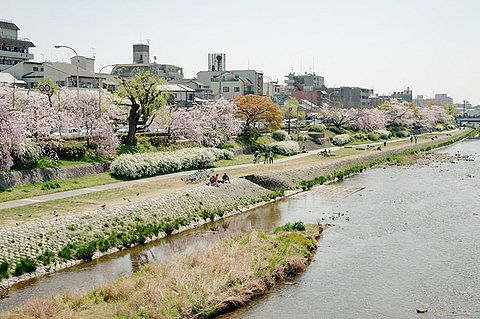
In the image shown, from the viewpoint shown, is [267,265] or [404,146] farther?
[404,146]

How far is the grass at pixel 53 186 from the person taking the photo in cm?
3413

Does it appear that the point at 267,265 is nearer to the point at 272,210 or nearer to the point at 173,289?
the point at 173,289

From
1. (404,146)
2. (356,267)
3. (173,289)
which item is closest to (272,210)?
(356,267)

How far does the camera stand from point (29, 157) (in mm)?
38688

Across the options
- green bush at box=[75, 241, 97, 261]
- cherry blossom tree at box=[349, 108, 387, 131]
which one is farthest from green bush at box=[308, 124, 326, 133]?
green bush at box=[75, 241, 97, 261]

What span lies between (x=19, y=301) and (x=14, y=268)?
121 inches

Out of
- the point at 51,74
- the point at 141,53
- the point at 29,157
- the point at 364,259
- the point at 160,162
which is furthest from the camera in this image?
the point at 141,53

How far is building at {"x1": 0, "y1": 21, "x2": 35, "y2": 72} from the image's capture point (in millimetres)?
92062

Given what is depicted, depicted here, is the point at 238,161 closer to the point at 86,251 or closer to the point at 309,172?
the point at 309,172

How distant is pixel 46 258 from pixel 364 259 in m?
15.0

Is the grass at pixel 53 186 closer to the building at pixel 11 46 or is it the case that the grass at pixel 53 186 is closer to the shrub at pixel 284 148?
the shrub at pixel 284 148

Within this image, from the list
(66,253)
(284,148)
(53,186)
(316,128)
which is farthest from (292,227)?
(316,128)

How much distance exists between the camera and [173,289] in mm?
20453

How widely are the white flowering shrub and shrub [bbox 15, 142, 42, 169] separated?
611 cm
